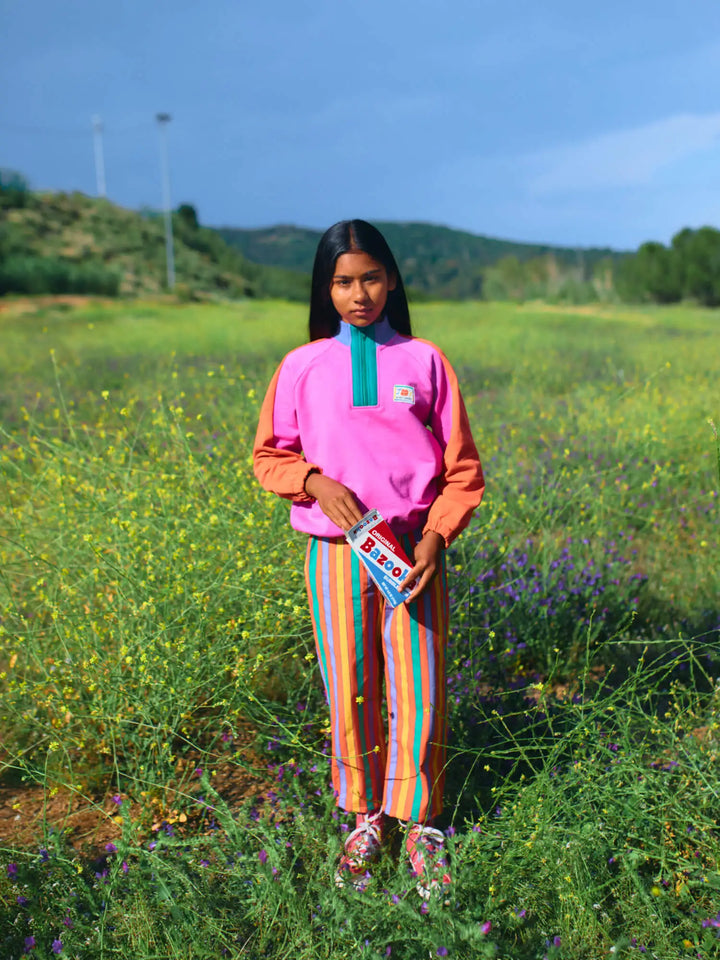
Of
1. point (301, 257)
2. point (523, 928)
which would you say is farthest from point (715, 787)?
point (301, 257)

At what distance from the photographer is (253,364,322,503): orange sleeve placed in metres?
1.76

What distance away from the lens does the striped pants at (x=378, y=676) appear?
68.9 inches

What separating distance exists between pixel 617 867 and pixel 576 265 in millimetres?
63815

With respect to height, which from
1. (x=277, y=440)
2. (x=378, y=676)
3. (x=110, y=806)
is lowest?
(x=110, y=806)

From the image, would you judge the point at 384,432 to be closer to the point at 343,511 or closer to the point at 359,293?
the point at 343,511

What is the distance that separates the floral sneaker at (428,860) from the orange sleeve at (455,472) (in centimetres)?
72

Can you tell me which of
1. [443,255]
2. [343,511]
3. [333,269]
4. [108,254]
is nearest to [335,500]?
[343,511]

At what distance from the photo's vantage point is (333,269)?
1708 millimetres

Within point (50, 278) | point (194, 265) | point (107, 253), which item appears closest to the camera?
point (50, 278)

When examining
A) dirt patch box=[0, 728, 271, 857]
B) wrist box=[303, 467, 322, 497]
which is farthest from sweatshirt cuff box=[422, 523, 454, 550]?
dirt patch box=[0, 728, 271, 857]

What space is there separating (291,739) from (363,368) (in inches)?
50.2

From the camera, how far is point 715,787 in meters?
1.86

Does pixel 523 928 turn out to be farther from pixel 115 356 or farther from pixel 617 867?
pixel 115 356

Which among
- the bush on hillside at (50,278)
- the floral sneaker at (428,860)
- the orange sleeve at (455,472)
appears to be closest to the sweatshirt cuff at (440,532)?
the orange sleeve at (455,472)
